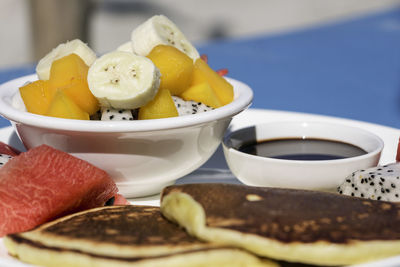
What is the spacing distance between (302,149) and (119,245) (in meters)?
1.02

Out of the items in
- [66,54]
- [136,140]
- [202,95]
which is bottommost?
[136,140]

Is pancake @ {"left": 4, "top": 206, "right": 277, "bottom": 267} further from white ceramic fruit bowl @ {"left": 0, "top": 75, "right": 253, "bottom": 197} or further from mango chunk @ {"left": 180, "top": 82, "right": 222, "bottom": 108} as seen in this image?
mango chunk @ {"left": 180, "top": 82, "right": 222, "bottom": 108}

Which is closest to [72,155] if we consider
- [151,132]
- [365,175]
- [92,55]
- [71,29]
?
[151,132]

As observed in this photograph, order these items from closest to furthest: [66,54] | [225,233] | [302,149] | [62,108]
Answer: [225,233]
[62,108]
[66,54]
[302,149]

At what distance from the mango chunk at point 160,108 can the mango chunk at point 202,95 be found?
0.35 ft

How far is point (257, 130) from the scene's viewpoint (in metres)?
2.15

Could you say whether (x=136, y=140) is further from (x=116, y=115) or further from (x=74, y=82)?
(x=74, y=82)

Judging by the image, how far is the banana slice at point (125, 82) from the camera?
1663 mm

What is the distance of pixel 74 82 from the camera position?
171cm

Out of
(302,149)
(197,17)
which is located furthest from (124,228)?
(197,17)

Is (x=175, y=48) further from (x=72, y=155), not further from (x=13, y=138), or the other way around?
(x=13, y=138)

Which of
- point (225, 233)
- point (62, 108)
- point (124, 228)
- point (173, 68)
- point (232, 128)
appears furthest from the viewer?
point (232, 128)

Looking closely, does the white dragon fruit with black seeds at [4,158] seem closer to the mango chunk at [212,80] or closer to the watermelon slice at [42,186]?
the watermelon slice at [42,186]

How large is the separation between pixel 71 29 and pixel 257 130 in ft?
9.99
